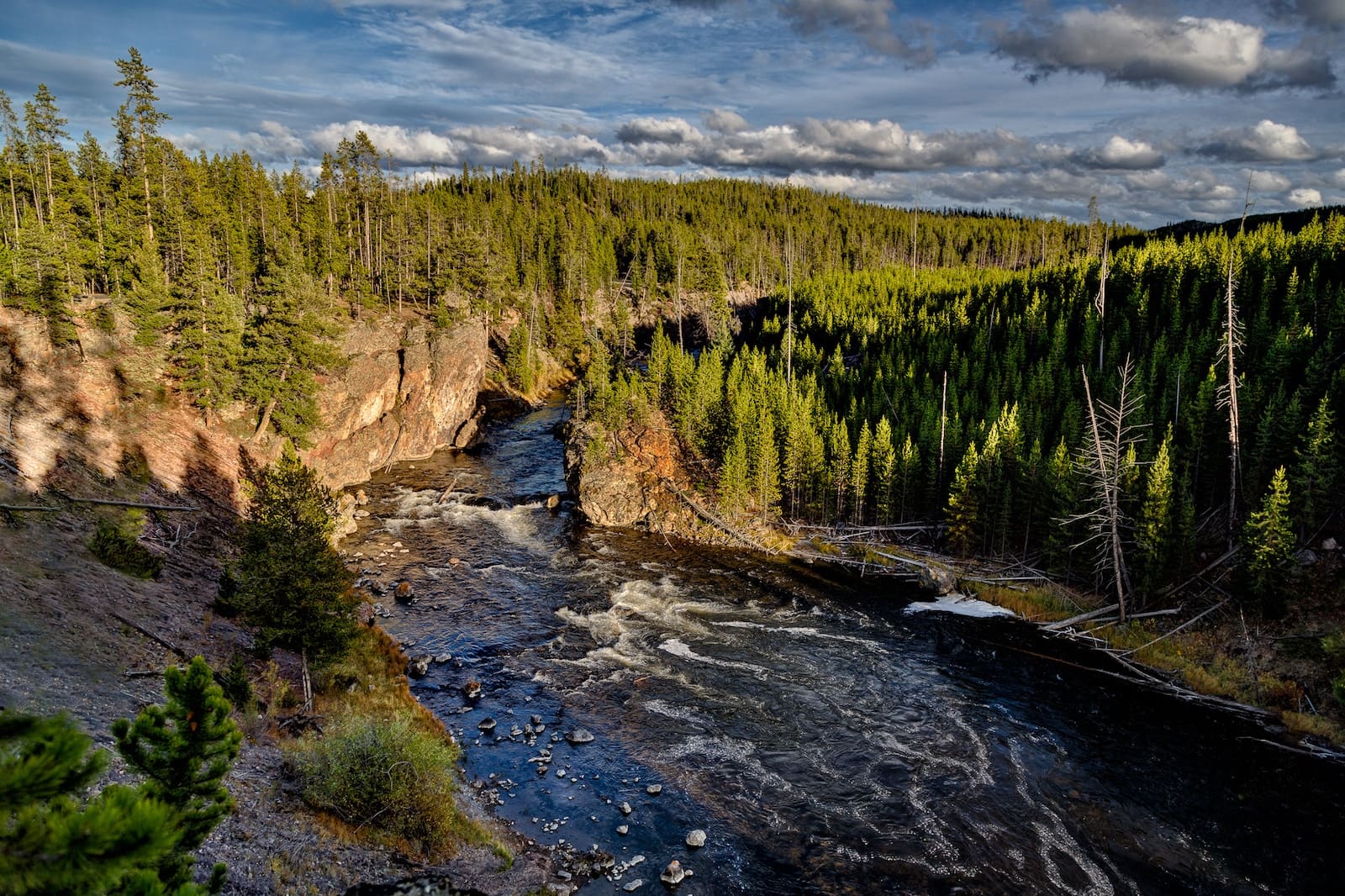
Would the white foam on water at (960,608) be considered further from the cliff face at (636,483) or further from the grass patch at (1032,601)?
the cliff face at (636,483)

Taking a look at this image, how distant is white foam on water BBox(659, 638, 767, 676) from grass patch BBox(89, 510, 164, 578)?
83.6ft

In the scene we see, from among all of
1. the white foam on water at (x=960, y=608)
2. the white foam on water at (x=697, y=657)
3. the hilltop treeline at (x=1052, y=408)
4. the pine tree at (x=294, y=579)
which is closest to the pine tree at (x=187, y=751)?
the pine tree at (x=294, y=579)

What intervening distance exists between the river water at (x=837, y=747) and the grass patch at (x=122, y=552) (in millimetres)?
12189

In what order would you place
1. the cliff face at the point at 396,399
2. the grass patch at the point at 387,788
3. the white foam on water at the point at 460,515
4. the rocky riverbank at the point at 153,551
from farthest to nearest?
1. the cliff face at the point at 396,399
2. the white foam on water at the point at 460,515
3. the grass patch at the point at 387,788
4. the rocky riverbank at the point at 153,551

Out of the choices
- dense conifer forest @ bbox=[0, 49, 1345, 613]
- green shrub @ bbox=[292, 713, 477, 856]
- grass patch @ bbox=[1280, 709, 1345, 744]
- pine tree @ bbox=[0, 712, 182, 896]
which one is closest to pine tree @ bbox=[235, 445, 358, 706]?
green shrub @ bbox=[292, 713, 477, 856]

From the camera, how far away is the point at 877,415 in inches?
2862

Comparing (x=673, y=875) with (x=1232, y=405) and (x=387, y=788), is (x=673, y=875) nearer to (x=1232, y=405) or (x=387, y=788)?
(x=387, y=788)

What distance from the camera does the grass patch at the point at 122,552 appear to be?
3111 centimetres

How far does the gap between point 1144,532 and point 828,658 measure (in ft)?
72.7

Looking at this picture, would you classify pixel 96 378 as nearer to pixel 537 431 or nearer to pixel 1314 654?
pixel 537 431

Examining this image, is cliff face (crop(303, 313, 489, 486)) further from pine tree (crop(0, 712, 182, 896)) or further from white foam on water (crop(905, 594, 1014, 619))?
pine tree (crop(0, 712, 182, 896))

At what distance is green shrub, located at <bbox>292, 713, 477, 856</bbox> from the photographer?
69.4 ft

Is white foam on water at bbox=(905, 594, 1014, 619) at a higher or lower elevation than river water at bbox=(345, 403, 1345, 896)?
lower

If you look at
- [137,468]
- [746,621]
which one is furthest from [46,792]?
[137,468]
